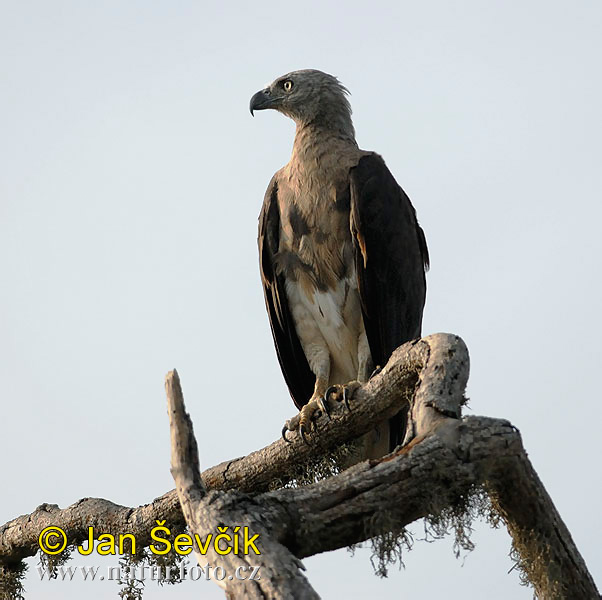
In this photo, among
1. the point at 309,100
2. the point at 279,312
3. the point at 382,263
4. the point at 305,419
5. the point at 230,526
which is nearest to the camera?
the point at 230,526

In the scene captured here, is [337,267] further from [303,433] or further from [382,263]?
[303,433]

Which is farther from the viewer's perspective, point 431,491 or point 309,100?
point 309,100

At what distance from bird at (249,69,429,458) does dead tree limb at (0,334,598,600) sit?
5.53 ft

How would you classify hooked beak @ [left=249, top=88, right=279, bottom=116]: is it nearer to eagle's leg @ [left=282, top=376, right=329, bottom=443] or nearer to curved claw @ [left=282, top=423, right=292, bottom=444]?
eagle's leg @ [left=282, top=376, right=329, bottom=443]

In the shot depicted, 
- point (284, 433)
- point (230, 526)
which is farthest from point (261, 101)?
point (230, 526)

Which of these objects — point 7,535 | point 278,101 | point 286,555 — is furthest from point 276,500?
point 278,101

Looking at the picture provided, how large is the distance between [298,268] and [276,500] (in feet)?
9.47

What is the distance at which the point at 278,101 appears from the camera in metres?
6.52

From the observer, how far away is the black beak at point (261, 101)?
6.57m

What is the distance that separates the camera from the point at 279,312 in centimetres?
578

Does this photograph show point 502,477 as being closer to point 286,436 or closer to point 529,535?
point 529,535

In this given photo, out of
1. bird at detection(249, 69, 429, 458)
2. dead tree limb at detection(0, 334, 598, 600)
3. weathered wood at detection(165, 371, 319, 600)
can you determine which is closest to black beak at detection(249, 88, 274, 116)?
bird at detection(249, 69, 429, 458)

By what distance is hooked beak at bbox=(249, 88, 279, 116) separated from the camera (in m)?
6.55

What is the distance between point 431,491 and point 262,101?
4129 mm
